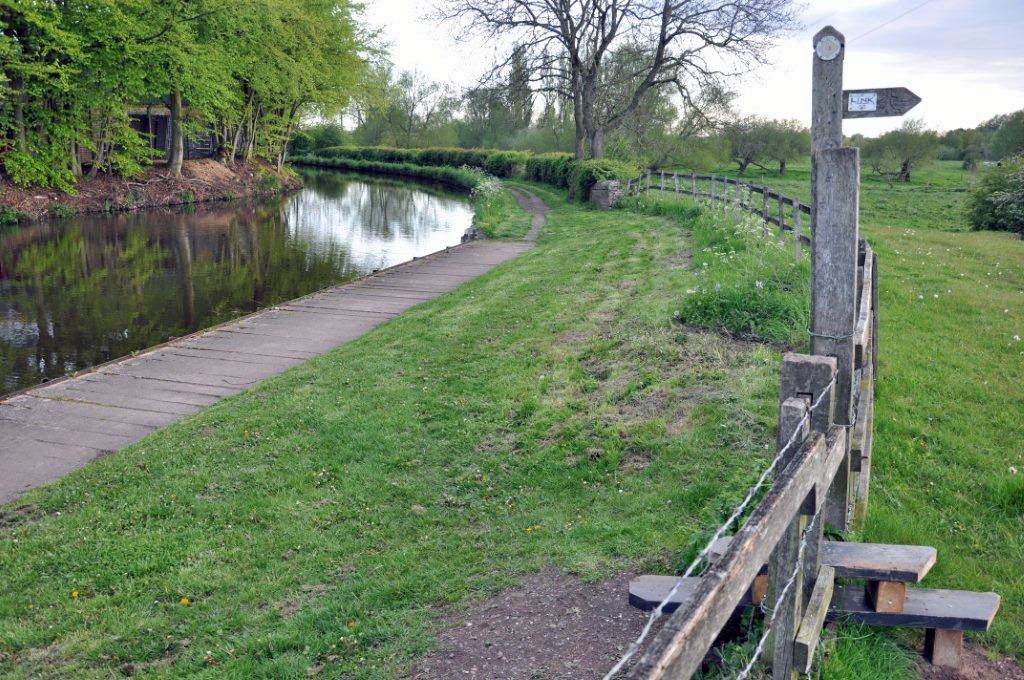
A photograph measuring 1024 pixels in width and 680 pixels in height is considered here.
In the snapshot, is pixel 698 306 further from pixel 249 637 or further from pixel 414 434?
pixel 249 637

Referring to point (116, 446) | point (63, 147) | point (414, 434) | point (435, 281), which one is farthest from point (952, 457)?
point (63, 147)

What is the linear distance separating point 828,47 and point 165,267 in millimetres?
18333

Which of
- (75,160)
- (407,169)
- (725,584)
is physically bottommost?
(725,584)

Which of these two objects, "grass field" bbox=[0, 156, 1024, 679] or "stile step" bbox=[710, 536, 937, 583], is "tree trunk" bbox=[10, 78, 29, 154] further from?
"stile step" bbox=[710, 536, 937, 583]

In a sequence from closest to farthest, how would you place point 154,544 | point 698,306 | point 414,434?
point 154,544
point 414,434
point 698,306

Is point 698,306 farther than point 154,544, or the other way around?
point 698,306

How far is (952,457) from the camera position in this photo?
6.16 meters

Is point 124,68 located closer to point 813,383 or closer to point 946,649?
point 813,383

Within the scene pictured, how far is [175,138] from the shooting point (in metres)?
37.2

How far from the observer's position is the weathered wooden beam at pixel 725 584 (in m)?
1.74

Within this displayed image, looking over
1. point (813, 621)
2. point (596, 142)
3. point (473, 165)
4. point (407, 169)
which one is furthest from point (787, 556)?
point (407, 169)

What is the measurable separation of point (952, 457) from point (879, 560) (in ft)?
9.84

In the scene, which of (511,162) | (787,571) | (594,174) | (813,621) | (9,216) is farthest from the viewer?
(511,162)

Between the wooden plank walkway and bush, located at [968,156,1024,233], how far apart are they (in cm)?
1523
